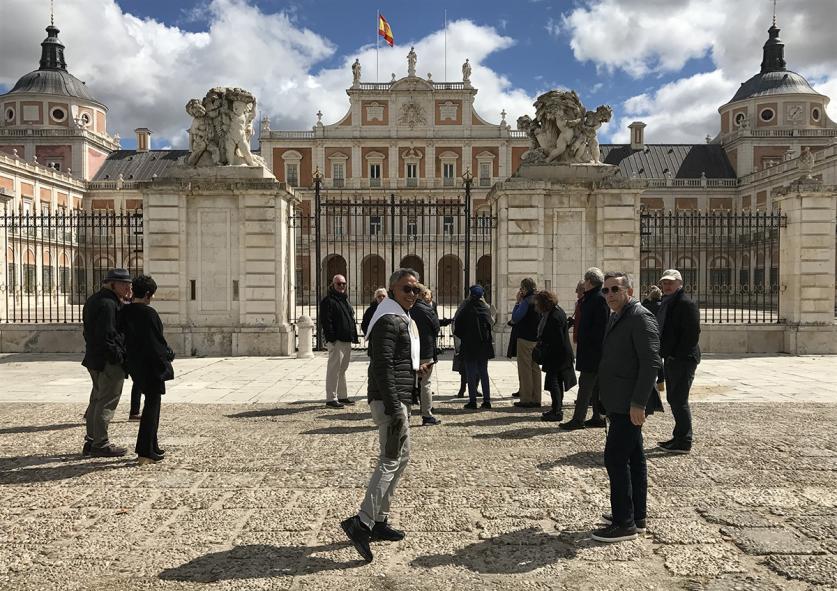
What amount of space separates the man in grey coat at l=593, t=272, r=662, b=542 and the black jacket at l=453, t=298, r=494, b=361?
12.6 feet

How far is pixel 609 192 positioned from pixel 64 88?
178 feet

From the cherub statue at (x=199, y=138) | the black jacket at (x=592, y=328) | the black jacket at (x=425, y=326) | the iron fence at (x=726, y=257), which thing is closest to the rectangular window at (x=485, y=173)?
the iron fence at (x=726, y=257)

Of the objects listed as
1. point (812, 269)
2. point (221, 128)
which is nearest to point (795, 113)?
point (812, 269)

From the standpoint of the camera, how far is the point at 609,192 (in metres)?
12.9

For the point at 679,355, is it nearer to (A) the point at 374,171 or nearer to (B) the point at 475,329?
(B) the point at 475,329

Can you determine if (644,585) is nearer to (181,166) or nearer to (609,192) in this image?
(609,192)

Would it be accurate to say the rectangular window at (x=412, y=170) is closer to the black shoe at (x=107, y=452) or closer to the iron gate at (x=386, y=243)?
the iron gate at (x=386, y=243)

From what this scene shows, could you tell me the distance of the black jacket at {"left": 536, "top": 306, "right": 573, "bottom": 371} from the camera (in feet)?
24.7

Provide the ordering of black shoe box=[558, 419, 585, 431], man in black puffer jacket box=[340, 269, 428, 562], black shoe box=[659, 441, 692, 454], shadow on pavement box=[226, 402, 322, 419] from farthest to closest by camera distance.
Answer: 1. shadow on pavement box=[226, 402, 322, 419]
2. black shoe box=[558, 419, 585, 431]
3. black shoe box=[659, 441, 692, 454]
4. man in black puffer jacket box=[340, 269, 428, 562]

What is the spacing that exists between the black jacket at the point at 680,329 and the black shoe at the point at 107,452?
498 cm

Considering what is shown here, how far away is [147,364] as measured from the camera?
5715 millimetres

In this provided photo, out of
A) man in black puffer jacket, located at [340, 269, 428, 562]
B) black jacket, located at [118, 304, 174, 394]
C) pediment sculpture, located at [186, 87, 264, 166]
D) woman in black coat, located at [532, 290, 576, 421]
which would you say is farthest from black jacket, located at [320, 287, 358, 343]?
pediment sculpture, located at [186, 87, 264, 166]

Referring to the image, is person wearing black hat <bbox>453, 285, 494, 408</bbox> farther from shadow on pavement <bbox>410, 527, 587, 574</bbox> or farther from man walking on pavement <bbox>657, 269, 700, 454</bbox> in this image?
shadow on pavement <bbox>410, 527, 587, 574</bbox>

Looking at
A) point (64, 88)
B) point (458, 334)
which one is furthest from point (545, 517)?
point (64, 88)
